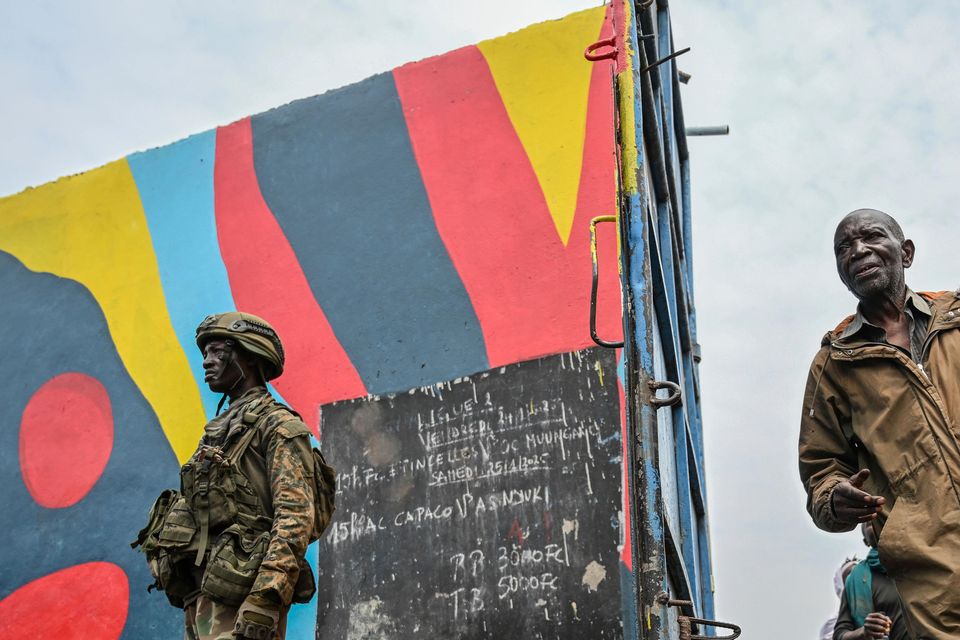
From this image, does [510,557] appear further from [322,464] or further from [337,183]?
[337,183]

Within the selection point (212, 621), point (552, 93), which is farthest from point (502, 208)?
point (212, 621)

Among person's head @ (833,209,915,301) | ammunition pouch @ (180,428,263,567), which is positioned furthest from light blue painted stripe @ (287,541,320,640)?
person's head @ (833,209,915,301)

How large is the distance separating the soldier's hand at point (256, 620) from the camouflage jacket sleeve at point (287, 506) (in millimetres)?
33

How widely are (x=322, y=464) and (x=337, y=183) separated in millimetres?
3600

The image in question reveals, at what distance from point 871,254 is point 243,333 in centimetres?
251

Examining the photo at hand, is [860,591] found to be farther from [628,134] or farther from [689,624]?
[628,134]

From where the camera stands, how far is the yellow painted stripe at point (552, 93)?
22.6ft

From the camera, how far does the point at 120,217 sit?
8320 mm

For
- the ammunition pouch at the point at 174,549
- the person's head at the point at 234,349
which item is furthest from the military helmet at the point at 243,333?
the ammunition pouch at the point at 174,549

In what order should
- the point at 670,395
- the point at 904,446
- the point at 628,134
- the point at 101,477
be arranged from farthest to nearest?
the point at 101,477
the point at 628,134
the point at 670,395
the point at 904,446

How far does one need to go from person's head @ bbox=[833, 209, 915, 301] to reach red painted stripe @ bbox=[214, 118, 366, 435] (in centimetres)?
390

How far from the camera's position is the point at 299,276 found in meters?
7.45

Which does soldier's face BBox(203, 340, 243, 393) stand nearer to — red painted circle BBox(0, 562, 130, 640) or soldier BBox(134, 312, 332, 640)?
soldier BBox(134, 312, 332, 640)

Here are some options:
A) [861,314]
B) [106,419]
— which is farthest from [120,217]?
[861,314]
